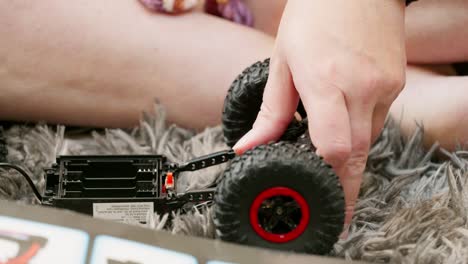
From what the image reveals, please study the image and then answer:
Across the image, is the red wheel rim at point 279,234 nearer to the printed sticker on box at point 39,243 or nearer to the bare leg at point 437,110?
the printed sticker on box at point 39,243

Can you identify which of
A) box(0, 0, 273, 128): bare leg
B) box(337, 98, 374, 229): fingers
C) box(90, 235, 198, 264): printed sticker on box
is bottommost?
box(90, 235, 198, 264): printed sticker on box

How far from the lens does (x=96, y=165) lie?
747mm

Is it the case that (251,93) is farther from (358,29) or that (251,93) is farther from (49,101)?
(49,101)

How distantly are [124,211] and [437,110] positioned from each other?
41 centimetres

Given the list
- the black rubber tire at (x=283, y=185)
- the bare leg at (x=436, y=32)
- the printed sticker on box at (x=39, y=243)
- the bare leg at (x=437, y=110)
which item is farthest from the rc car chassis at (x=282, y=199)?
the bare leg at (x=436, y=32)

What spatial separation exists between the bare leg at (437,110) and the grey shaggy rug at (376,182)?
0.02 meters

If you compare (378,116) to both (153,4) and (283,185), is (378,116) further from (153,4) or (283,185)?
(153,4)

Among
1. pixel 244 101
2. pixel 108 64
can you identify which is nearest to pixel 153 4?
pixel 108 64

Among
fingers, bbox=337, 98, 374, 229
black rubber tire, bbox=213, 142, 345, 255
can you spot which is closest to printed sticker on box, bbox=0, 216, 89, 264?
black rubber tire, bbox=213, 142, 345, 255

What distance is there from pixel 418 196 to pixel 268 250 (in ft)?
Answer: 0.83

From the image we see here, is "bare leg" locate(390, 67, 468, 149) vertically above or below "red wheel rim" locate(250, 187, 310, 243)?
above

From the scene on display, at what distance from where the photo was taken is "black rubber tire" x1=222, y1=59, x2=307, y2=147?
2.45 ft

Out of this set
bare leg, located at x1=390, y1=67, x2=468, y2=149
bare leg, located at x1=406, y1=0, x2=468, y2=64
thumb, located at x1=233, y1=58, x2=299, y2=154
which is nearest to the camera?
thumb, located at x1=233, y1=58, x2=299, y2=154

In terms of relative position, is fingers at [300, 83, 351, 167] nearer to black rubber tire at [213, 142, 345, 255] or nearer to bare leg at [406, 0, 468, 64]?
black rubber tire at [213, 142, 345, 255]
